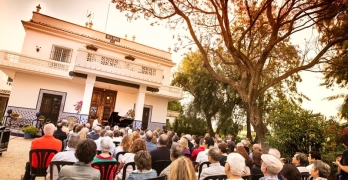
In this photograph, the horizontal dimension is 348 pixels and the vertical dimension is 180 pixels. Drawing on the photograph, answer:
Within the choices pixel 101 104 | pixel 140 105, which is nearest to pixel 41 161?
pixel 140 105

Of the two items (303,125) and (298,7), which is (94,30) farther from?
(303,125)

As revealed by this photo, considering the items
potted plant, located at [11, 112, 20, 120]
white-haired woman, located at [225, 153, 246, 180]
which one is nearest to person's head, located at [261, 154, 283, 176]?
white-haired woman, located at [225, 153, 246, 180]

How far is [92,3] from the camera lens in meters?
15.8

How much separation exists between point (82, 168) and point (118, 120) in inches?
444

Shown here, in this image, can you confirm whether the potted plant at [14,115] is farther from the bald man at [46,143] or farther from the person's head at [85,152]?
the person's head at [85,152]

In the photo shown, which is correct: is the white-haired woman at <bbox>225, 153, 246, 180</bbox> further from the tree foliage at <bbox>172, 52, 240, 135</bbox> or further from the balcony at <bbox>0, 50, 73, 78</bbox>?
the tree foliage at <bbox>172, 52, 240, 135</bbox>

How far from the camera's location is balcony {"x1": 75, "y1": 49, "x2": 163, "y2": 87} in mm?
11358

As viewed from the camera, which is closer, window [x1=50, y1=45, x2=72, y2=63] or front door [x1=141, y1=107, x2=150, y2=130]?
window [x1=50, y1=45, x2=72, y2=63]

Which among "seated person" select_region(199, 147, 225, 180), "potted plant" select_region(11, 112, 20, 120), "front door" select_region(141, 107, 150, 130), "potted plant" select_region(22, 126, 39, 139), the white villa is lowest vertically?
"potted plant" select_region(22, 126, 39, 139)

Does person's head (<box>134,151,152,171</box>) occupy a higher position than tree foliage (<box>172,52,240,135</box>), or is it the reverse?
tree foliage (<box>172,52,240,135</box>)

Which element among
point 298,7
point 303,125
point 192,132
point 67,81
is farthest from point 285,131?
point 67,81

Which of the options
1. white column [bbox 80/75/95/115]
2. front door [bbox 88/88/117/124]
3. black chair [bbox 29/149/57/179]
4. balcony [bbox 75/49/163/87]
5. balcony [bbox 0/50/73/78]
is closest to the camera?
black chair [bbox 29/149/57/179]

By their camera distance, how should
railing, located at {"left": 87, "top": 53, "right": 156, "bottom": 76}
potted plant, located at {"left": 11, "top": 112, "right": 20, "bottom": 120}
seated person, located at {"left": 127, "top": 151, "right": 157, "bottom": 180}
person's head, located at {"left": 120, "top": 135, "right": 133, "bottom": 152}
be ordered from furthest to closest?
potted plant, located at {"left": 11, "top": 112, "right": 20, "bottom": 120}, railing, located at {"left": 87, "top": 53, "right": 156, "bottom": 76}, person's head, located at {"left": 120, "top": 135, "right": 133, "bottom": 152}, seated person, located at {"left": 127, "top": 151, "right": 157, "bottom": 180}

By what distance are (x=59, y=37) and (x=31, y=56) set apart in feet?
8.61
